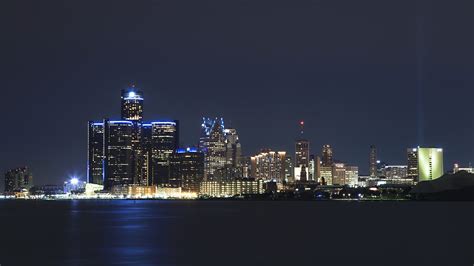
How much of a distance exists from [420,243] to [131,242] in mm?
28258

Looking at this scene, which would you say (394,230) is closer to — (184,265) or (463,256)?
(463,256)

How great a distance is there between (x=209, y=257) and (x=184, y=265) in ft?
18.0

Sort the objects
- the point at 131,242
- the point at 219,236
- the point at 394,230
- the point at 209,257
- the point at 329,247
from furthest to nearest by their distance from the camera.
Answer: the point at 394,230 → the point at 219,236 → the point at 131,242 → the point at 329,247 → the point at 209,257

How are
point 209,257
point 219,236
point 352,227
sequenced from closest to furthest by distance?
point 209,257, point 219,236, point 352,227

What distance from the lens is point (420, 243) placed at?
7444 centimetres

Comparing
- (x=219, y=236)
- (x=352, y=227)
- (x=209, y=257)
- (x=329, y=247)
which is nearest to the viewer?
(x=209, y=257)

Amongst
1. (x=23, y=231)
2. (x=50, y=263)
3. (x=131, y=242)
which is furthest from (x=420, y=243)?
(x=23, y=231)

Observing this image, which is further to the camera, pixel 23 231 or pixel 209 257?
pixel 23 231

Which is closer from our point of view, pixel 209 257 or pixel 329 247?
pixel 209 257

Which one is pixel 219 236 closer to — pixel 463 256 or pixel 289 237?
pixel 289 237

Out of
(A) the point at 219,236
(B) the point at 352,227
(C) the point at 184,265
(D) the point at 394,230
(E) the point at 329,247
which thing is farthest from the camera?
(B) the point at 352,227

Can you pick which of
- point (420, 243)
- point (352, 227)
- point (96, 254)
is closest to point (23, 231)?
point (96, 254)

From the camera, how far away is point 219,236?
86.1 meters

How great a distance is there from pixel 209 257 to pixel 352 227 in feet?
141
